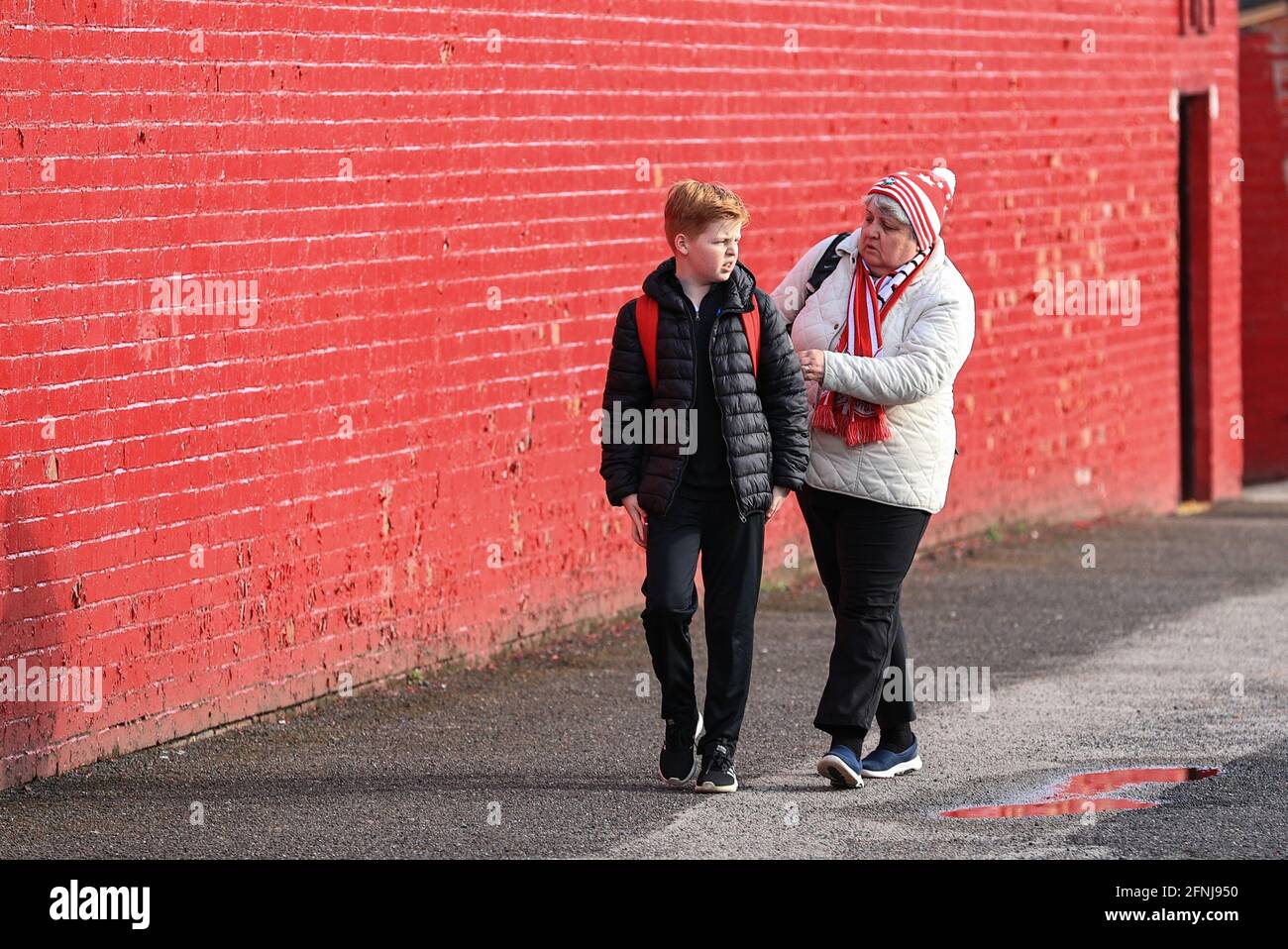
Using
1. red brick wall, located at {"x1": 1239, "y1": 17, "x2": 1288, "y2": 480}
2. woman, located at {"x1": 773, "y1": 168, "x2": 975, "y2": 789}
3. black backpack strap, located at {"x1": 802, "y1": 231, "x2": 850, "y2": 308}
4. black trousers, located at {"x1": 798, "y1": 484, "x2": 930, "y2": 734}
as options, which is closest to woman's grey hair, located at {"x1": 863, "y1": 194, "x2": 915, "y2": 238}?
woman, located at {"x1": 773, "y1": 168, "x2": 975, "y2": 789}

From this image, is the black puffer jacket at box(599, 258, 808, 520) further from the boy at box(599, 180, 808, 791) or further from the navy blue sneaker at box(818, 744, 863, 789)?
the navy blue sneaker at box(818, 744, 863, 789)

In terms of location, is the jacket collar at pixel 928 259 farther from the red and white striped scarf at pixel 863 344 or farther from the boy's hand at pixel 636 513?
the boy's hand at pixel 636 513

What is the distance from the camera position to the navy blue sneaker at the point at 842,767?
6.85 metres

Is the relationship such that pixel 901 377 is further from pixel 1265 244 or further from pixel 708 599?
pixel 1265 244

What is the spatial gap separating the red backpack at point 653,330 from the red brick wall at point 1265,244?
13407 mm

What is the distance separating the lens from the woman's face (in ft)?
22.1

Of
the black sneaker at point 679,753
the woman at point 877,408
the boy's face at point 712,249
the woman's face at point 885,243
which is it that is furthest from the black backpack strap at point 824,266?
the black sneaker at point 679,753

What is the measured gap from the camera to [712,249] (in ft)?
21.6

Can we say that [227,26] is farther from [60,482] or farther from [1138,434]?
[1138,434]

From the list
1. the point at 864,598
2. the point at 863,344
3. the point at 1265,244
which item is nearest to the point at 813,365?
the point at 863,344

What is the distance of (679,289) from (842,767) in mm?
1553

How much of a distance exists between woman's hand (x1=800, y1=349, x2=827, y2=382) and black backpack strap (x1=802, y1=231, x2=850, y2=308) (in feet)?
1.05

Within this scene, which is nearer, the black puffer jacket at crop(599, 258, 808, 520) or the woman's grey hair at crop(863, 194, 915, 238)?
the black puffer jacket at crop(599, 258, 808, 520)

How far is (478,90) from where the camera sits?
9.02 metres
